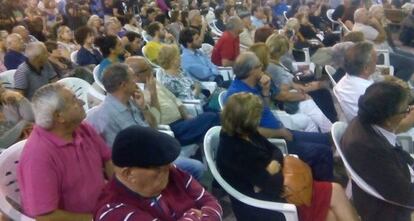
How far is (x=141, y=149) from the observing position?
1607mm

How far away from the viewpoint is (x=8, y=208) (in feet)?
7.04

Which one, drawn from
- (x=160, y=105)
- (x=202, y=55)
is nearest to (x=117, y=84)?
(x=160, y=105)

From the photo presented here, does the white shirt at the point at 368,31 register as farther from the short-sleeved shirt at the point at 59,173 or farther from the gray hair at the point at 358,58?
the short-sleeved shirt at the point at 59,173

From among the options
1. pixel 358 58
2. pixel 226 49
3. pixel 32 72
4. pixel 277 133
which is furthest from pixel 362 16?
pixel 32 72

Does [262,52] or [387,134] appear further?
[262,52]

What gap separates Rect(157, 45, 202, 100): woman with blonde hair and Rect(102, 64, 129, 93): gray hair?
1.02 metres

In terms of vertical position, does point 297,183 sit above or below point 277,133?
above

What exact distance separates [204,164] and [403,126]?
123 centimetres

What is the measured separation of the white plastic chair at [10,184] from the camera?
7.00 feet

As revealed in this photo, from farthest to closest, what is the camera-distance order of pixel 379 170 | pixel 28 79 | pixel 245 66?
1. pixel 28 79
2. pixel 245 66
3. pixel 379 170

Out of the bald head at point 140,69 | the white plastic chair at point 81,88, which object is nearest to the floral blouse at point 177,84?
the bald head at point 140,69

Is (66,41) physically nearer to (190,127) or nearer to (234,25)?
(234,25)

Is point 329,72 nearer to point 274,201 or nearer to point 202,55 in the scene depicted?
point 202,55

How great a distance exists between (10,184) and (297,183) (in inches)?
50.6
